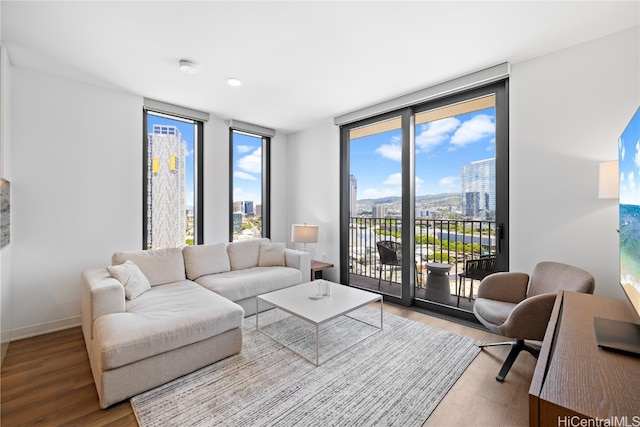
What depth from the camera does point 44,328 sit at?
272cm

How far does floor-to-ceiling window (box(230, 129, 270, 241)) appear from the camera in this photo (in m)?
4.34

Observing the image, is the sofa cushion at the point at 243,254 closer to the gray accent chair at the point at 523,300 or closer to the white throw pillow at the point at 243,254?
the white throw pillow at the point at 243,254

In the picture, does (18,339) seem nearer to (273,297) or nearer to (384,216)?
(273,297)

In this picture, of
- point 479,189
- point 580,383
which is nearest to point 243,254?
point 479,189

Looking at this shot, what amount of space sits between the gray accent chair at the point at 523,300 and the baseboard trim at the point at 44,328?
3893 millimetres

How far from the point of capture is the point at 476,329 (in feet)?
9.03

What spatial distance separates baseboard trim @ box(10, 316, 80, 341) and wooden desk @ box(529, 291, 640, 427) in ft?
12.6

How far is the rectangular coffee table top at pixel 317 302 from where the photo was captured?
2.28 m

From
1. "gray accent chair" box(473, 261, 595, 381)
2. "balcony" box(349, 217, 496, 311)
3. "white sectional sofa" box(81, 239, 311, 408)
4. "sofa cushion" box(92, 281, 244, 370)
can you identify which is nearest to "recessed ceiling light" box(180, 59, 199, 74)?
"white sectional sofa" box(81, 239, 311, 408)

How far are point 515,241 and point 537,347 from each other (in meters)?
0.91

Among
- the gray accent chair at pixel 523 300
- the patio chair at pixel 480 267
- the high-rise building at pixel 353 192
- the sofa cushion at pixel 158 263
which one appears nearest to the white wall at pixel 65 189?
the sofa cushion at pixel 158 263

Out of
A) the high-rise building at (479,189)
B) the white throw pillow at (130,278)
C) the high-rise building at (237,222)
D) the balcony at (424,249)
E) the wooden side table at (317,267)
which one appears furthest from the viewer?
the high-rise building at (237,222)

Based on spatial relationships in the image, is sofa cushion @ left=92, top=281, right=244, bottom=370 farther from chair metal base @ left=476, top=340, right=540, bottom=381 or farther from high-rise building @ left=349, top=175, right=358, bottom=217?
high-rise building @ left=349, top=175, right=358, bottom=217

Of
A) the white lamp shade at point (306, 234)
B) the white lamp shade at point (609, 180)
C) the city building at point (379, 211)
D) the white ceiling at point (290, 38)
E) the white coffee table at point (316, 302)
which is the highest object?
the white ceiling at point (290, 38)
